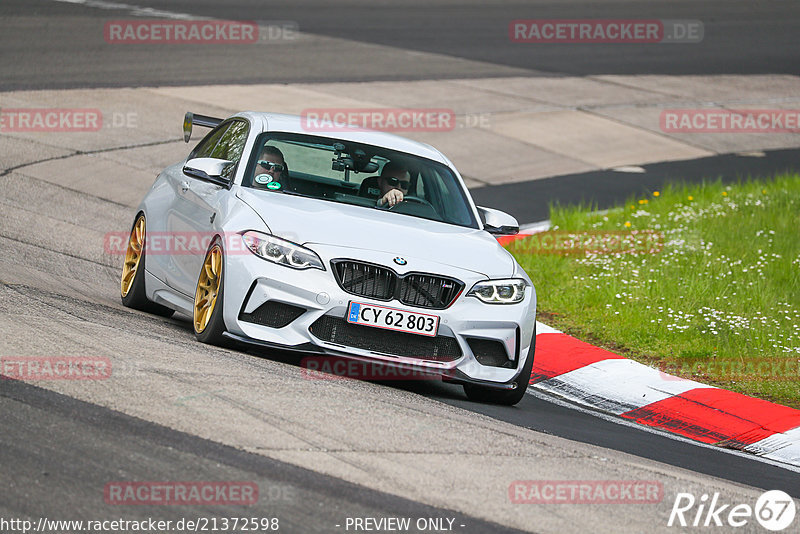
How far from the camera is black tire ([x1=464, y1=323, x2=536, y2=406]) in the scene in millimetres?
7387

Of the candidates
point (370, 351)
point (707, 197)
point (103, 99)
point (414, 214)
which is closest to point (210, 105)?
point (103, 99)

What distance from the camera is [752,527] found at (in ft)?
17.0

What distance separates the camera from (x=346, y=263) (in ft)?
22.6

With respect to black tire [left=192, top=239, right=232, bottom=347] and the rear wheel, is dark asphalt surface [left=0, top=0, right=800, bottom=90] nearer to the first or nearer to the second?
the rear wheel

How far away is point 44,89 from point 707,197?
9282 millimetres

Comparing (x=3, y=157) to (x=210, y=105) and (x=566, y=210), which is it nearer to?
(x=210, y=105)

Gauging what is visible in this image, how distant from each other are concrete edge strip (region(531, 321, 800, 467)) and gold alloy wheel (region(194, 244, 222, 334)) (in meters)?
2.52

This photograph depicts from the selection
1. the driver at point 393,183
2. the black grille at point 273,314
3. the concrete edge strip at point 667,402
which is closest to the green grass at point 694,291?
the concrete edge strip at point 667,402

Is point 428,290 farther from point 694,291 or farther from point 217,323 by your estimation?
point 694,291

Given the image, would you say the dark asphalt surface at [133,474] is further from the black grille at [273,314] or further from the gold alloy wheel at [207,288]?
the gold alloy wheel at [207,288]

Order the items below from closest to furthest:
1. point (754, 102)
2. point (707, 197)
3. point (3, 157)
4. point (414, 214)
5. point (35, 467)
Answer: point (35, 467) → point (414, 214) → point (3, 157) → point (707, 197) → point (754, 102)

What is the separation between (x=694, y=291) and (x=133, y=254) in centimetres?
492

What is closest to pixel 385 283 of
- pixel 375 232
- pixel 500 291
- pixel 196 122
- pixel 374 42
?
pixel 375 232

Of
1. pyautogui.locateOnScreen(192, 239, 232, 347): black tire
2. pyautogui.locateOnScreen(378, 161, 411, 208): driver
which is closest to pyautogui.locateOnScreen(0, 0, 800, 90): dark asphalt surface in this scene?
pyautogui.locateOnScreen(378, 161, 411, 208): driver
